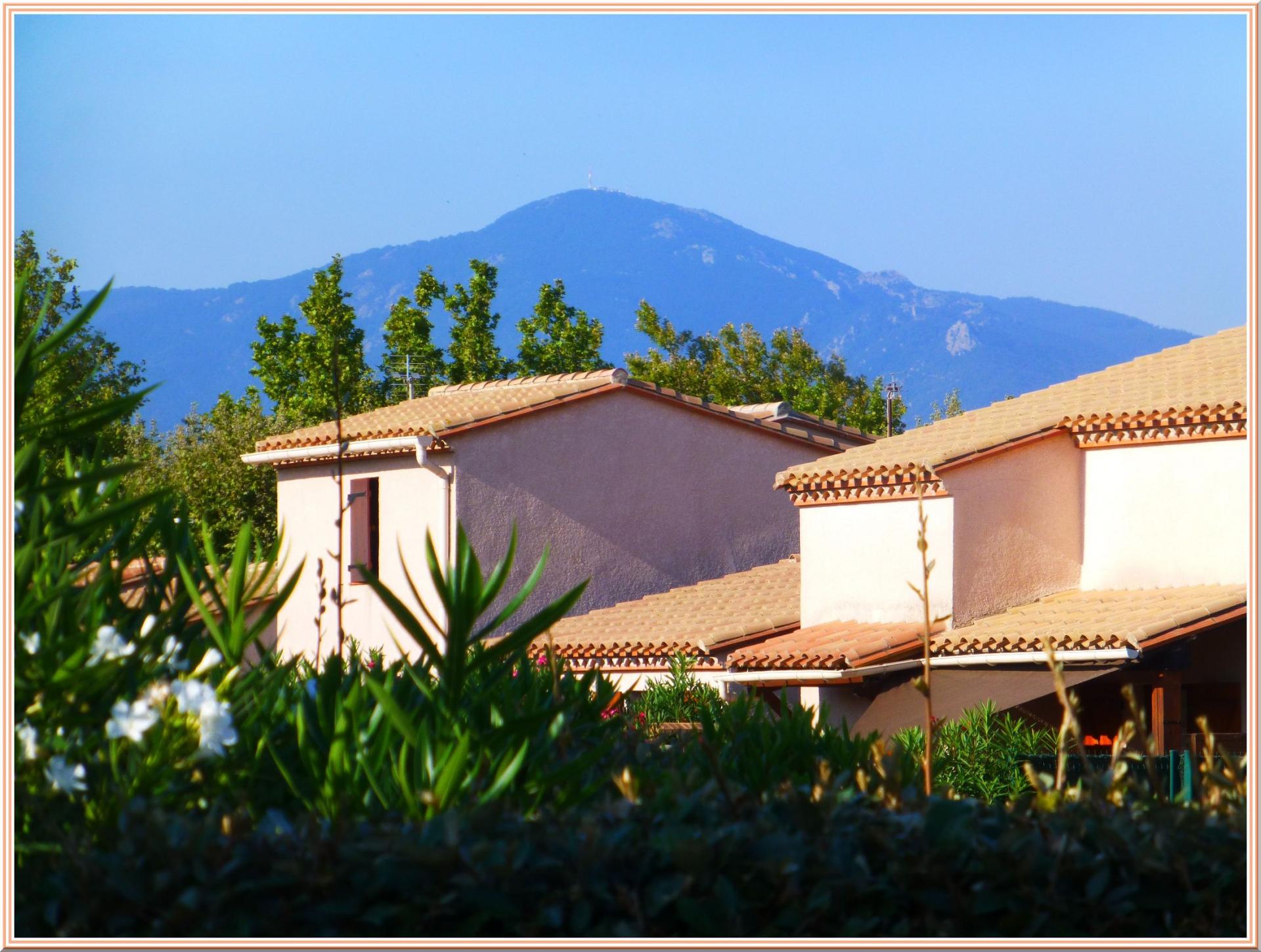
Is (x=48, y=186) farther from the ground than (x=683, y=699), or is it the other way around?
(x=48, y=186)

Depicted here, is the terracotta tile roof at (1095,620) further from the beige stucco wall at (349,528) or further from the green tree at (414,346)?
the green tree at (414,346)

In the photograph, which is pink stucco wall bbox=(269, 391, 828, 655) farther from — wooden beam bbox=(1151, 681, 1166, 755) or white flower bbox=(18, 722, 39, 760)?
white flower bbox=(18, 722, 39, 760)

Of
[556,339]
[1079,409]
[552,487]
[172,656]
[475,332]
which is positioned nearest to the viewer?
[172,656]

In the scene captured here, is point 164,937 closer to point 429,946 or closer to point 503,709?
point 429,946

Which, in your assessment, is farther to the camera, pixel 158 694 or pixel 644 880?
pixel 158 694

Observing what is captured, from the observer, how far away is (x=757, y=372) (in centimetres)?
5694

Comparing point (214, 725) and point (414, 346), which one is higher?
point (414, 346)

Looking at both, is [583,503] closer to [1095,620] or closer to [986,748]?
[1095,620]

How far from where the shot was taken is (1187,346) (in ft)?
66.0

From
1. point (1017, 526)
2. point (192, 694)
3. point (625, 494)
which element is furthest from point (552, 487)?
point (192, 694)

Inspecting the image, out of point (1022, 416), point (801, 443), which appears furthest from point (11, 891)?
point (801, 443)

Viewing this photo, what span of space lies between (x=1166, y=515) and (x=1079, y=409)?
74.3 inches

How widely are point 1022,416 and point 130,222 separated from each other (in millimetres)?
11865

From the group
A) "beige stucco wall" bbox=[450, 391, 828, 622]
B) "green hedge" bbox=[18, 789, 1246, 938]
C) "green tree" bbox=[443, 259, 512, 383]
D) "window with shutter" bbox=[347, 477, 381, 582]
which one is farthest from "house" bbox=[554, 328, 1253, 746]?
"green tree" bbox=[443, 259, 512, 383]
